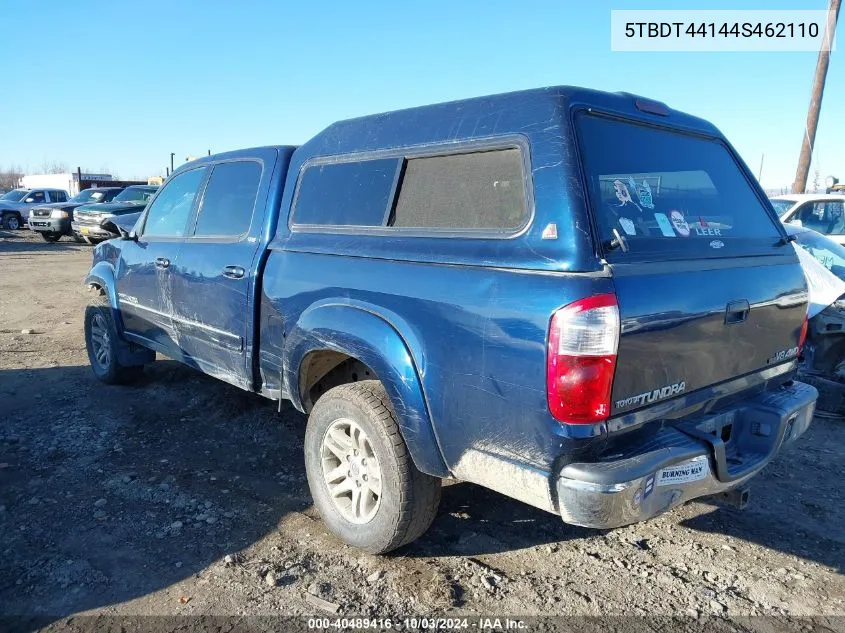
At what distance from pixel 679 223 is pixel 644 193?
219mm

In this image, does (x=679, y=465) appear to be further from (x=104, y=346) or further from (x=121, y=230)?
(x=104, y=346)

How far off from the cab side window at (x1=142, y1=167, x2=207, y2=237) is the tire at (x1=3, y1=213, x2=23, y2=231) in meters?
24.1

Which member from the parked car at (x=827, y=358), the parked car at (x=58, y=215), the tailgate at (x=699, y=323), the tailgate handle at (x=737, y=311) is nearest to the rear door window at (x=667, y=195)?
the tailgate at (x=699, y=323)

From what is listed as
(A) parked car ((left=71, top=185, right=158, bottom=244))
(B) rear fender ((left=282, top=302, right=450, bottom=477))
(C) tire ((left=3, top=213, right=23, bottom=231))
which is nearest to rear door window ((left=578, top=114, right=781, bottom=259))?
(B) rear fender ((left=282, top=302, right=450, bottom=477))

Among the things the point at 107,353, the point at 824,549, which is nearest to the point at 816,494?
the point at 824,549

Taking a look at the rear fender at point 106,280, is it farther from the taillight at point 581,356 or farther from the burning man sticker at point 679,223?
the burning man sticker at point 679,223

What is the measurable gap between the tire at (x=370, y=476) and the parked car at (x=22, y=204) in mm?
25341

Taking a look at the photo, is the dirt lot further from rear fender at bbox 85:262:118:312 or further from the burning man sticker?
the burning man sticker

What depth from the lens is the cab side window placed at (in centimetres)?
459

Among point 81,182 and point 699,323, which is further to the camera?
point 81,182

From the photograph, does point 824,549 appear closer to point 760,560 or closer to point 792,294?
point 760,560

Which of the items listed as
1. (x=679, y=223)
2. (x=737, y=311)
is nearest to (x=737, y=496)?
(x=737, y=311)

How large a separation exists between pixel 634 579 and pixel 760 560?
720 mm

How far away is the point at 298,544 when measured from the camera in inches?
127
